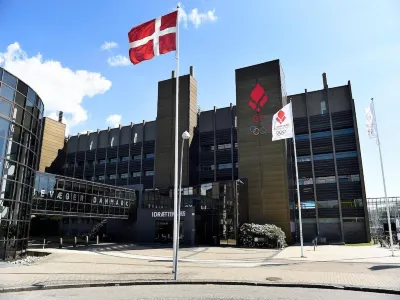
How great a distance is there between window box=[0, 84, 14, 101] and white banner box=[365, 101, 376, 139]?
2850cm

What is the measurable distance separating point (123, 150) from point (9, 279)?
174 ft

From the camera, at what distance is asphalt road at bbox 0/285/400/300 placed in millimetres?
11039

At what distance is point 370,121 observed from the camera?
27.8 m

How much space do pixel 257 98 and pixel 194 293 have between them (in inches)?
1510

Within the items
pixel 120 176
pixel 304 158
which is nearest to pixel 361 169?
pixel 304 158

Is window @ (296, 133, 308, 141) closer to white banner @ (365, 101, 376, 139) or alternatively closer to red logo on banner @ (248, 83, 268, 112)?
red logo on banner @ (248, 83, 268, 112)

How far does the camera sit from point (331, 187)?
5050 cm

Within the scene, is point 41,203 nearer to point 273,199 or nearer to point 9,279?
point 9,279

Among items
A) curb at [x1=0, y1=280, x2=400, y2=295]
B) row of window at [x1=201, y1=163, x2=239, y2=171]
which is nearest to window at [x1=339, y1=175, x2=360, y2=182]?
row of window at [x1=201, y1=163, x2=239, y2=171]

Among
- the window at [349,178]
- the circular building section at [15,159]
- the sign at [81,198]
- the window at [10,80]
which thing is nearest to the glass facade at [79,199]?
the sign at [81,198]

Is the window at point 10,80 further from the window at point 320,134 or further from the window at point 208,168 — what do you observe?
the window at point 320,134

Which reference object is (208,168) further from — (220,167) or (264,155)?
(264,155)

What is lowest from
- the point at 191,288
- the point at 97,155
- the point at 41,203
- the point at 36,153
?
the point at 191,288

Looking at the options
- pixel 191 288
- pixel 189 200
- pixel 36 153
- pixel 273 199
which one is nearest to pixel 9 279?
pixel 191 288
